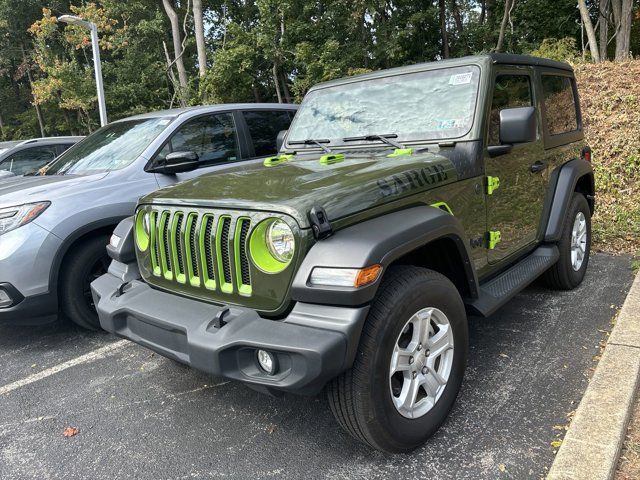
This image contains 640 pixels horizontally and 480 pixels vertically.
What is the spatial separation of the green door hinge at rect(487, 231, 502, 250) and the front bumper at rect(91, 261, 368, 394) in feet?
4.78

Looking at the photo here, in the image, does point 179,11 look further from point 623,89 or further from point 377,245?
point 377,245

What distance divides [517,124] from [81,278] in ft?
10.8

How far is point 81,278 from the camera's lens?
3.88 metres

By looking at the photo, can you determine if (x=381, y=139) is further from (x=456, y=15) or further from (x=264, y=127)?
(x=456, y=15)

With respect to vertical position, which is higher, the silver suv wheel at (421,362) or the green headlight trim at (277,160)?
the green headlight trim at (277,160)

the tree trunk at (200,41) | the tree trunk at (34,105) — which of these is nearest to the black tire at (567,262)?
the tree trunk at (200,41)

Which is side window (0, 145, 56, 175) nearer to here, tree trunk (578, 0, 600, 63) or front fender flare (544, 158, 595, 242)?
front fender flare (544, 158, 595, 242)

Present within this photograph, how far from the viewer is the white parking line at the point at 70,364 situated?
3.41 metres

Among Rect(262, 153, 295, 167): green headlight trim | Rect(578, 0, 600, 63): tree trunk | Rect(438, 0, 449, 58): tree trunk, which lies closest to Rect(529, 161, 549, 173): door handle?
Rect(262, 153, 295, 167): green headlight trim

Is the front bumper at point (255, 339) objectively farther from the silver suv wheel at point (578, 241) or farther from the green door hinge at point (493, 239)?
the silver suv wheel at point (578, 241)

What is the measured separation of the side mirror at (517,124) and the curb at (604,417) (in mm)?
1419

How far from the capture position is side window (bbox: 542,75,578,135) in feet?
13.2

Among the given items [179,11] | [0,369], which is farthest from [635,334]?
[179,11]

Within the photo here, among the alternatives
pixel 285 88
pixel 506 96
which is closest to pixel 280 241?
pixel 506 96
